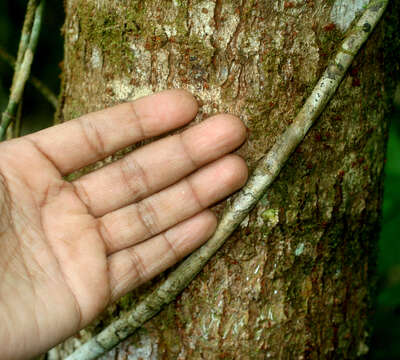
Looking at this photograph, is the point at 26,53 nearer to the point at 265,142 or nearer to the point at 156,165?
the point at 156,165

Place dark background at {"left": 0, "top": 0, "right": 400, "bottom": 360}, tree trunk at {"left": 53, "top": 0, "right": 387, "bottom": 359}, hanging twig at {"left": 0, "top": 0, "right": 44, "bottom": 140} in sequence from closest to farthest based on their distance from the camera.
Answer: tree trunk at {"left": 53, "top": 0, "right": 387, "bottom": 359}, hanging twig at {"left": 0, "top": 0, "right": 44, "bottom": 140}, dark background at {"left": 0, "top": 0, "right": 400, "bottom": 360}

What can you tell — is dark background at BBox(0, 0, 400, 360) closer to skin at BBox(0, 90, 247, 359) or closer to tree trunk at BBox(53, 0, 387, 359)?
tree trunk at BBox(53, 0, 387, 359)

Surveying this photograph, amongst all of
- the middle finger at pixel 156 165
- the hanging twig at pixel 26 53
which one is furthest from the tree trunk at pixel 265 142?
the hanging twig at pixel 26 53

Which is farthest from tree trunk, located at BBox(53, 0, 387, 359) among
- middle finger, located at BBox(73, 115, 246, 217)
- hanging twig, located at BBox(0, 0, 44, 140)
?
hanging twig, located at BBox(0, 0, 44, 140)

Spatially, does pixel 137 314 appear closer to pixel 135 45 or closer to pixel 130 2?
pixel 135 45

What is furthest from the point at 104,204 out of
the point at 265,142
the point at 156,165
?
the point at 265,142

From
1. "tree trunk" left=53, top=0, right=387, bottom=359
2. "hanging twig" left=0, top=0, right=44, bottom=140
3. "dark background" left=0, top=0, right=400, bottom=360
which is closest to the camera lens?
"tree trunk" left=53, top=0, right=387, bottom=359

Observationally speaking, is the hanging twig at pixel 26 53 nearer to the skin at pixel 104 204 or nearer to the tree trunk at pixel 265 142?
the tree trunk at pixel 265 142
